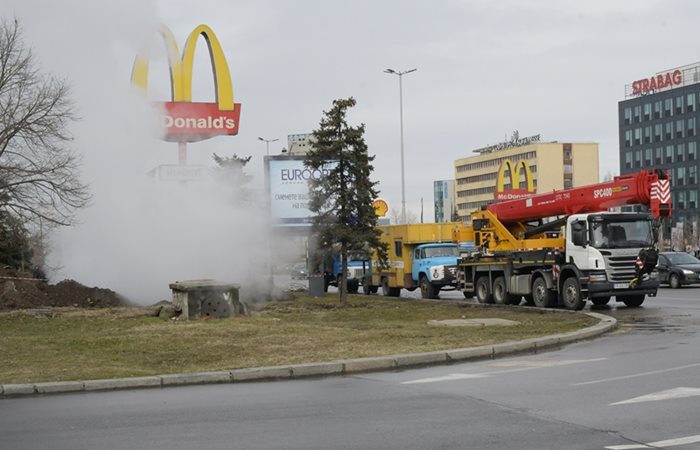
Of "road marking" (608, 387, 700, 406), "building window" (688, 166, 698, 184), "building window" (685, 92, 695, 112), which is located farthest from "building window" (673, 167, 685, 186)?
"road marking" (608, 387, 700, 406)

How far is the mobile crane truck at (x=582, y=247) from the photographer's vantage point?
78.1ft

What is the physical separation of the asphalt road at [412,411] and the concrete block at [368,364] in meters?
0.43

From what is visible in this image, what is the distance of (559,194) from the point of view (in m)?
26.5

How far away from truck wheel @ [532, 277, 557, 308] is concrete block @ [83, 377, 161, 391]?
53.7 ft

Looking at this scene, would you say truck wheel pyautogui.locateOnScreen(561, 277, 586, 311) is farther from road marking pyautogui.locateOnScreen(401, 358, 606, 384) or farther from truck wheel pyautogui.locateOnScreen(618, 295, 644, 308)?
road marking pyautogui.locateOnScreen(401, 358, 606, 384)

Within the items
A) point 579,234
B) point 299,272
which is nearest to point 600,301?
point 579,234

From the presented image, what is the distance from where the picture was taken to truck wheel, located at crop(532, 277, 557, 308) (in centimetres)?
2595

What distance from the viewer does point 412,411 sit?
8984 millimetres

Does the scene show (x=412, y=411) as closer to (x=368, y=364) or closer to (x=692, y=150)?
(x=368, y=364)

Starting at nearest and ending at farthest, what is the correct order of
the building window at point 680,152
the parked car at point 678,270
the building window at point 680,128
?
the parked car at point 678,270
the building window at point 680,128
the building window at point 680,152

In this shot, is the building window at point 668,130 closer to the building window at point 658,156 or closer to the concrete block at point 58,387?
the building window at point 658,156

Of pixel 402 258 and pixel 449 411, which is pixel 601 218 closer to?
pixel 402 258

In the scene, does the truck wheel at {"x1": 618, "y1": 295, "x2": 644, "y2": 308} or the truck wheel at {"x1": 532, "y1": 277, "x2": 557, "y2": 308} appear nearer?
the truck wheel at {"x1": 618, "y1": 295, "x2": 644, "y2": 308}

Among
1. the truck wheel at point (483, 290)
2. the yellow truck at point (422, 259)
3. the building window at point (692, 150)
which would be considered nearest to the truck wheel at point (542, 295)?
the truck wheel at point (483, 290)
